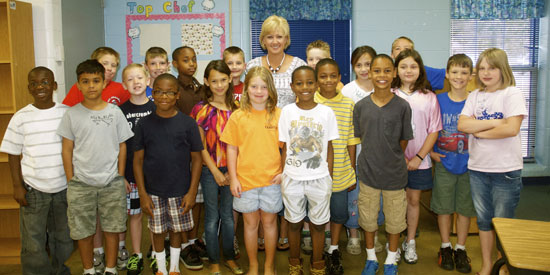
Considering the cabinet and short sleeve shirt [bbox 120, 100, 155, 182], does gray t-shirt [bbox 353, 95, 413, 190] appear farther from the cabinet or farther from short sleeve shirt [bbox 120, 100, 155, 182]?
the cabinet

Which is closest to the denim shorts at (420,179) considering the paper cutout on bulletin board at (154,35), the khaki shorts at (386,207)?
the khaki shorts at (386,207)

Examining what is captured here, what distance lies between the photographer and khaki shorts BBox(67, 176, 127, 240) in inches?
93.5

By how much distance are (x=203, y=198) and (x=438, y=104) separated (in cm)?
165

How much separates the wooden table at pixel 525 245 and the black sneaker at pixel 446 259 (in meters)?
1.29

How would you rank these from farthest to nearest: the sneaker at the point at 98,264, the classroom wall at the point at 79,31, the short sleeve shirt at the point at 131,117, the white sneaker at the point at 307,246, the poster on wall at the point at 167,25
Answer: the poster on wall at the point at 167,25
the classroom wall at the point at 79,31
the white sneaker at the point at 307,246
the sneaker at the point at 98,264
the short sleeve shirt at the point at 131,117

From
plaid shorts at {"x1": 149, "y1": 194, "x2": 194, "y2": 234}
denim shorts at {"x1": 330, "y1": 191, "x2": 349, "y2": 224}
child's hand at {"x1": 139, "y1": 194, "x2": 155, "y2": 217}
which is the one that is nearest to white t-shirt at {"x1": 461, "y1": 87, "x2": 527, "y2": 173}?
denim shorts at {"x1": 330, "y1": 191, "x2": 349, "y2": 224}

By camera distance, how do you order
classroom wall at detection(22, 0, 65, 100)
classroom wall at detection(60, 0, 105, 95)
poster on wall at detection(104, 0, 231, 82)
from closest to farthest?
classroom wall at detection(22, 0, 65, 100), classroom wall at detection(60, 0, 105, 95), poster on wall at detection(104, 0, 231, 82)

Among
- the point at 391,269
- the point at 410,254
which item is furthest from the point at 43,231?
the point at 410,254

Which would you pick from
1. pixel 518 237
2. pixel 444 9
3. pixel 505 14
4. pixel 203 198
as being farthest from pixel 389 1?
pixel 518 237

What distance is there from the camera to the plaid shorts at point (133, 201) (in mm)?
2648

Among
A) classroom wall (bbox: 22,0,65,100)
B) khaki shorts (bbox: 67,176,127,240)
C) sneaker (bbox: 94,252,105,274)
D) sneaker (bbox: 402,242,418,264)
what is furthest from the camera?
classroom wall (bbox: 22,0,65,100)

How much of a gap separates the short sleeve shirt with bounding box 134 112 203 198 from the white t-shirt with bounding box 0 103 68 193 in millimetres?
514

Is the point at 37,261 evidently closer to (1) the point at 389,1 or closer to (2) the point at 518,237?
(2) the point at 518,237

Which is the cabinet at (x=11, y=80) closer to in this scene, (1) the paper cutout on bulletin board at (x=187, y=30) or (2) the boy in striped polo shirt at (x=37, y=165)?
(2) the boy in striped polo shirt at (x=37, y=165)
